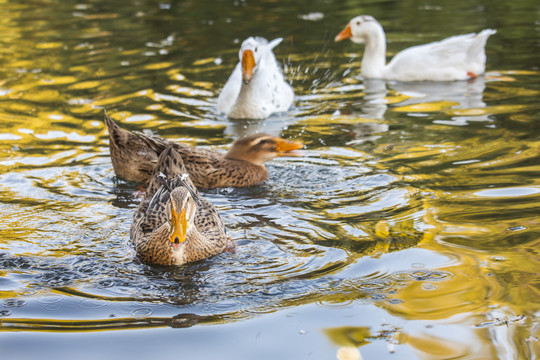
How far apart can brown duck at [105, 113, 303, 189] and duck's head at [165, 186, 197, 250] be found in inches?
79.7

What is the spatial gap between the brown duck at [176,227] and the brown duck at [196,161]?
1168 millimetres

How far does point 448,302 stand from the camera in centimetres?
504

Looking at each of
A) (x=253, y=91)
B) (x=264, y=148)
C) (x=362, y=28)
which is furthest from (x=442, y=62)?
(x=264, y=148)

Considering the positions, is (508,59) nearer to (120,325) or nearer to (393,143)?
(393,143)

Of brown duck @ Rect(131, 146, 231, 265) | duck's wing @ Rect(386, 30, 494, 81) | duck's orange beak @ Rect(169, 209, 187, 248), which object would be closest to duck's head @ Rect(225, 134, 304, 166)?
brown duck @ Rect(131, 146, 231, 265)

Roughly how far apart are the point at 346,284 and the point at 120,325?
1561 mm

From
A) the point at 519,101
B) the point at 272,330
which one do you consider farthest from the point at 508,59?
the point at 272,330

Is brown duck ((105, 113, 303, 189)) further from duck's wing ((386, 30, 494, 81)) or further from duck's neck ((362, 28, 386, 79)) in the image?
duck's neck ((362, 28, 386, 79))

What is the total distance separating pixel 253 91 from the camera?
1031 centimetres

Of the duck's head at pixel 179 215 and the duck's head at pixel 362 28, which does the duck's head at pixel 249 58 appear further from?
the duck's head at pixel 179 215

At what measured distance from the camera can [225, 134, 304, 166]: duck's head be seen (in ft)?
27.0

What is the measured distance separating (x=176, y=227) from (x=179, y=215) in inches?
3.7

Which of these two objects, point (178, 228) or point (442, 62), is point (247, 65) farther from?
point (178, 228)

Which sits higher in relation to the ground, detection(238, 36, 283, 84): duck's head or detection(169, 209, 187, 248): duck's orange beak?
detection(238, 36, 283, 84): duck's head
